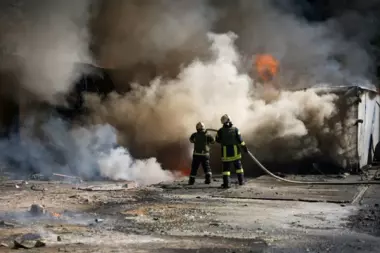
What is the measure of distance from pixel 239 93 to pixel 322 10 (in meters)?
9.64

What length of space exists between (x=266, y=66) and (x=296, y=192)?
6.60 metres

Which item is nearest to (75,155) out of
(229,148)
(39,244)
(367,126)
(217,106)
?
(217,106)

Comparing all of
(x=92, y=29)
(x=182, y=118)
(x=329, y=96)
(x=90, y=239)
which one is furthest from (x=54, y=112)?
(x=90, y=239)

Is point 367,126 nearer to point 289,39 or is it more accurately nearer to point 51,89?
point 289,39

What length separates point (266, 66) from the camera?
14961 millimetres

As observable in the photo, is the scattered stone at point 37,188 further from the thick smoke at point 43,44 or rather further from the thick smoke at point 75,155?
the thick smoke at point 43,44

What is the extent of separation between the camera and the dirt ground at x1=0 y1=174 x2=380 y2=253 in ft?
16.8

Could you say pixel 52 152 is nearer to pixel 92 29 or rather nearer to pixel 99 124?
pixel 99 124

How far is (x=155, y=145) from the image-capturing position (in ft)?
45.3

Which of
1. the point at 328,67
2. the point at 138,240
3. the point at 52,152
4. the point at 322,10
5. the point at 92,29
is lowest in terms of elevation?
the point at 138,240

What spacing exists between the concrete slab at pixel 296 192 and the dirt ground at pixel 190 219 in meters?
0.02

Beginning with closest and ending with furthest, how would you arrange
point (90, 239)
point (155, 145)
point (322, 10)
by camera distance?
point (90, 239)
point (155, 145)
point (322, 10)

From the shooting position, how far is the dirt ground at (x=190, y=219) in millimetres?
5133

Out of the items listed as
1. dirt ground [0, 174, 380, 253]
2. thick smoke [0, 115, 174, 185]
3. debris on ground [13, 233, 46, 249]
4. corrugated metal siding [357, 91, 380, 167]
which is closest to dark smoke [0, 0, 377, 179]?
corrugated metal siding [357, 91, 380, 167]
